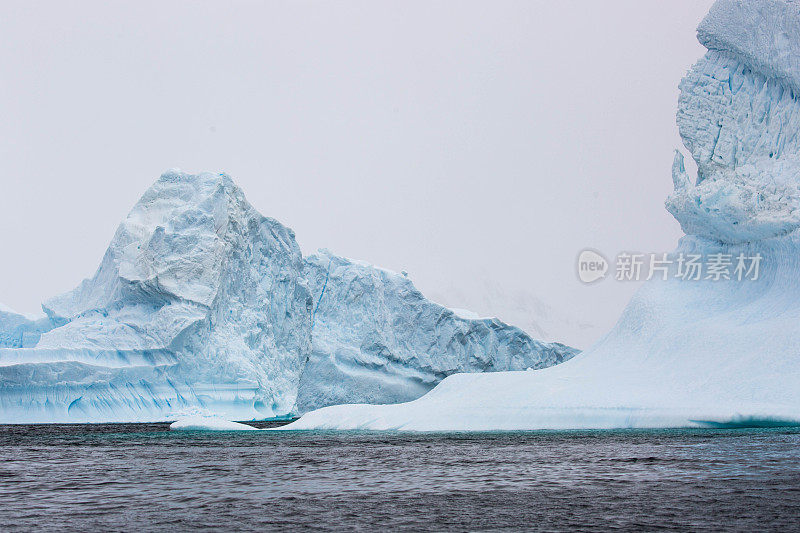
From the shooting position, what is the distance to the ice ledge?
25734 millimetres

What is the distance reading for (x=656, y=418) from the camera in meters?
21.4

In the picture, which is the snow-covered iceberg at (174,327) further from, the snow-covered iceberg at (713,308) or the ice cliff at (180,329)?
the snow-covered iceberg at (713,308)

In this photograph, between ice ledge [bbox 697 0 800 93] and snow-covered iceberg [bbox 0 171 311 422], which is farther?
snow-covered iceberg [bbox 0 171 311 422]

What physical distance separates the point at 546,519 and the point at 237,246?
3125cm

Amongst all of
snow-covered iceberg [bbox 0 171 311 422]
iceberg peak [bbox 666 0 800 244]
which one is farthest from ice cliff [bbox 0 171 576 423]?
iceberg peak [bbox 666 0 800 244]

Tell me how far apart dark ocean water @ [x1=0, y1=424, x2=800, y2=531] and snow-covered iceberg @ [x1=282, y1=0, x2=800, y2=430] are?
2.37 m

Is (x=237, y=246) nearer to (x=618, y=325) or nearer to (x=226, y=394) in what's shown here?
(x=226, y=394)

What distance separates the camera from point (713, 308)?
83.9 ft

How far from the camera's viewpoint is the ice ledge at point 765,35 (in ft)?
84.4

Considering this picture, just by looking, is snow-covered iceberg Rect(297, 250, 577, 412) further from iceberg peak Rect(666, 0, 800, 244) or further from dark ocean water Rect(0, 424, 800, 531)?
dark ocean water Rect(0, 424, 800, 531)

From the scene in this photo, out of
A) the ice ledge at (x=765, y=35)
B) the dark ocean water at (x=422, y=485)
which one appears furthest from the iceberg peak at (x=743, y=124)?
the dark ocean water at (x=422, y=485)

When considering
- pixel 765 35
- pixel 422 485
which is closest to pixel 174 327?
pixel 765 35

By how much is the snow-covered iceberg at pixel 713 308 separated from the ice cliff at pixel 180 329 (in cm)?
985

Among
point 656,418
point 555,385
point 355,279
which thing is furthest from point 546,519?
point 355,279
